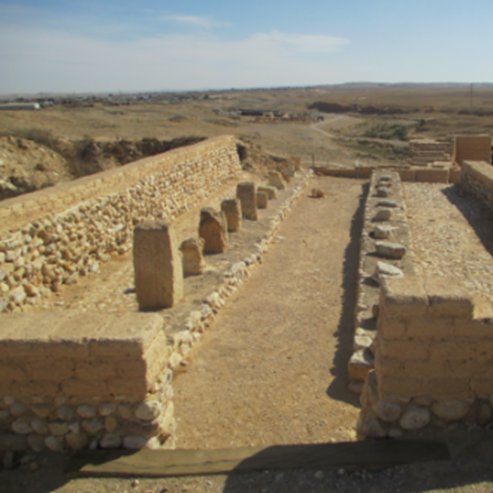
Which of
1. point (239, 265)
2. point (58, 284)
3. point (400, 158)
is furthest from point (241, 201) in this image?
point (400, 158)

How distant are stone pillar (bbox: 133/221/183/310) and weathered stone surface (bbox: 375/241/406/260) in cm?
375

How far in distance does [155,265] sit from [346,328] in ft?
9.07

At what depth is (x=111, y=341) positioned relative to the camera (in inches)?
152

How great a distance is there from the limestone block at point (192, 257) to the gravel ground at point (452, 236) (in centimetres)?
357

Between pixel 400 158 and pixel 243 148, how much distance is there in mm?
16402

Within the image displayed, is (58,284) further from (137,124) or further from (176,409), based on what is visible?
(137,124)

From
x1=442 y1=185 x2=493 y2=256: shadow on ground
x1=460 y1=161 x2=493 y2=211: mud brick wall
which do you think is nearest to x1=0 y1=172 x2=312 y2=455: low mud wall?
x1=442 y1=185 x2=493 y2=256: shadow on ground

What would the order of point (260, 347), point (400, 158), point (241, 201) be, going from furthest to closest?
1. point (400, 158)
2. point (241, 201)
3. point (260, 347)

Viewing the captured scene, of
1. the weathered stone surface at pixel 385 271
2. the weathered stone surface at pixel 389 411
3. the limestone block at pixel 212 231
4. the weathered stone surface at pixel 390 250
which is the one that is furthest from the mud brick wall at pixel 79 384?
the weathered stone surface at pixel 390 250

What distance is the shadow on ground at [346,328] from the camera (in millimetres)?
5680

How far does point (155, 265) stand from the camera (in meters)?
7.30

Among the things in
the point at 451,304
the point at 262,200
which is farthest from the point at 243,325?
the point at 262,200

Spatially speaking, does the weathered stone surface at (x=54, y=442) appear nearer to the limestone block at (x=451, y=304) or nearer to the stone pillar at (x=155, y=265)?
the limestone block at (x=451, y=304)

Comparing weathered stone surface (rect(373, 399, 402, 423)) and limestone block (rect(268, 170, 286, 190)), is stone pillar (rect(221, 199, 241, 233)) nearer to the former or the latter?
limestone block (rect(268, 170, 286, 190))
